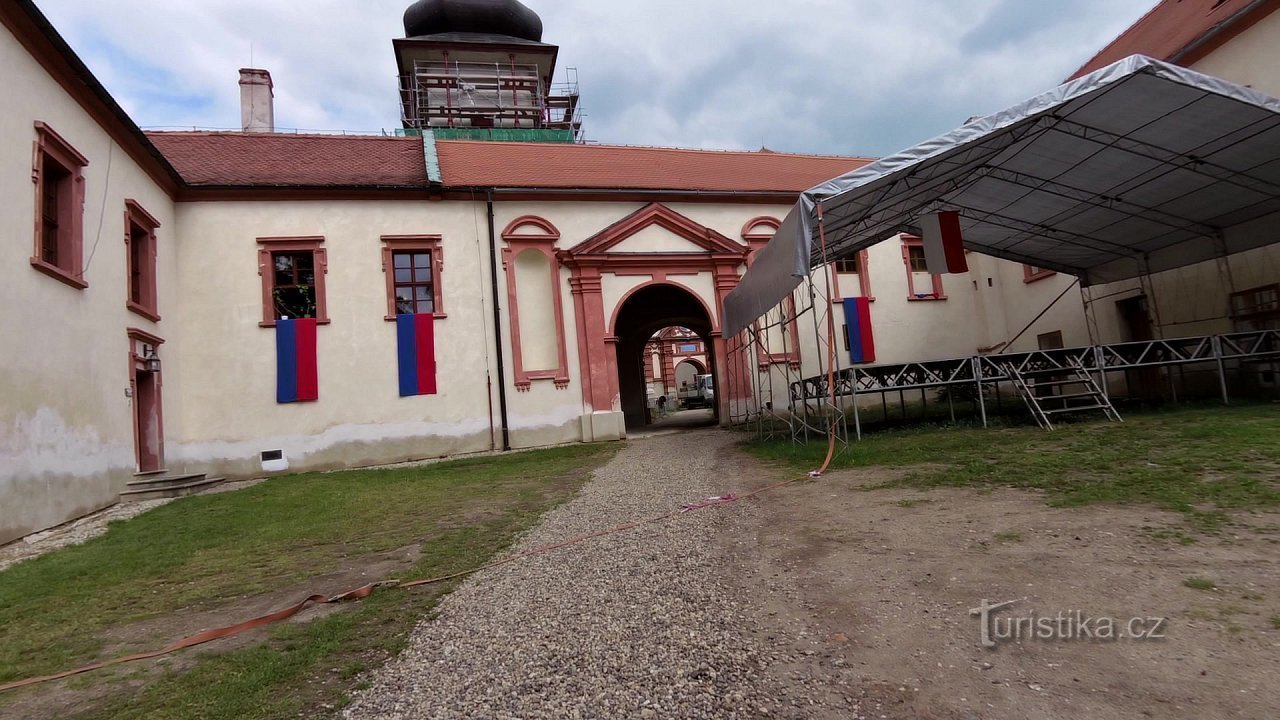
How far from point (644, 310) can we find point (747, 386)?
6.02 metres

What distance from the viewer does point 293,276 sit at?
48.9ft

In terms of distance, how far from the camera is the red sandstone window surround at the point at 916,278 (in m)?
19.3

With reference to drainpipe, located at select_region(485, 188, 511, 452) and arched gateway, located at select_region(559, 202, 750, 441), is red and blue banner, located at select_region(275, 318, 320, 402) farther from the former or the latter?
arched gateway, located at select_region(559, 202, 750, 441)

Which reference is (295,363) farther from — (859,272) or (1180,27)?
(1180,27)

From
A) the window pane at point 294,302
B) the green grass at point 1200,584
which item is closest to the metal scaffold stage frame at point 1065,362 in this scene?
the green grass at point 1200,584

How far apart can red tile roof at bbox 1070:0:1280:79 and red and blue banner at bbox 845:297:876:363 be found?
809 cm

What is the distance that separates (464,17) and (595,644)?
30870 millimetres

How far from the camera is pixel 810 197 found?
8.68 m

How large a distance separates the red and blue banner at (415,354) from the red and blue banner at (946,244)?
11188mm

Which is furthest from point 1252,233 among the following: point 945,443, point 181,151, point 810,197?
point 181,151

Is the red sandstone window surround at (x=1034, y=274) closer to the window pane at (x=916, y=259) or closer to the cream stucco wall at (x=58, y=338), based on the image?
the window pane at (x=916, y=259)

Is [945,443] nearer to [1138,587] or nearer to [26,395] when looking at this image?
[1138,587]

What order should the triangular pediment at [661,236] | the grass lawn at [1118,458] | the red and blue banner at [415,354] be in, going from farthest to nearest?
the triangular pediment at [661,236], the red and blue banner at [415,354], the grass lawn at [1118,458]

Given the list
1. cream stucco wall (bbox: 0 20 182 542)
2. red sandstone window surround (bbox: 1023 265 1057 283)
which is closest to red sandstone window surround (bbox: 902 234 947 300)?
red sandstone window surround (bbox: 1023 265 1057 283)
